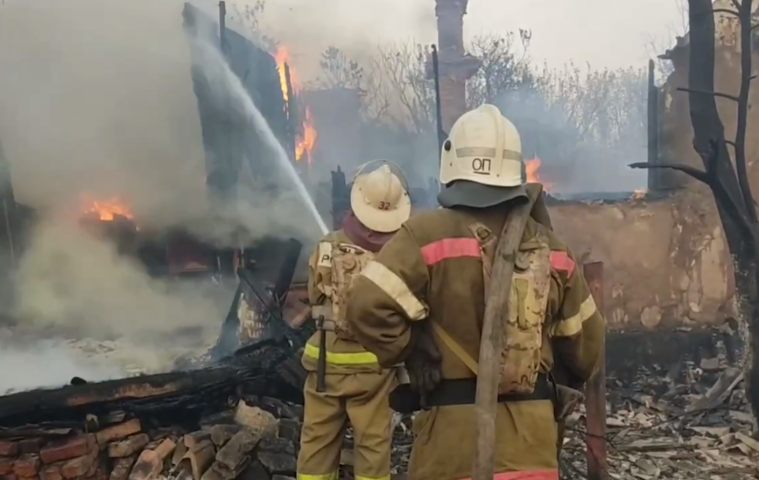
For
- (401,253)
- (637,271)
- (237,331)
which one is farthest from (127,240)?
(401,253)

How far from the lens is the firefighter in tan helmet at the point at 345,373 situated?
393 cm

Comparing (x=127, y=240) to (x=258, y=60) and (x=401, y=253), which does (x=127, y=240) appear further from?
(x=401, y=253)

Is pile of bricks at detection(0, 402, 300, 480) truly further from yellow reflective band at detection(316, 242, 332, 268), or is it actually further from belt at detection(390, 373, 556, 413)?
belt at detection(390, 373, 556, 413)

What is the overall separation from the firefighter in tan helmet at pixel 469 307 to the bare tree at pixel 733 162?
3.40 meters

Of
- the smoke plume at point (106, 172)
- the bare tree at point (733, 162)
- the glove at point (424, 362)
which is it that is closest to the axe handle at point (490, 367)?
the glove at point (424, 362)

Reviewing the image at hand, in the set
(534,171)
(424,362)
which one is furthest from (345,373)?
(534,171)

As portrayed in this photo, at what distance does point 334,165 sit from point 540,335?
23.2 ft

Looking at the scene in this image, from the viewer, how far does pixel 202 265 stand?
321 inches

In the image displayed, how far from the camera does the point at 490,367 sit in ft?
6.91

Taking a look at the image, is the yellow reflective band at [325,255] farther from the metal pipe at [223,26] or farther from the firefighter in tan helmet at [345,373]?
the metal pipe at [223,26]

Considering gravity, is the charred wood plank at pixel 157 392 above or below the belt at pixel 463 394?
below

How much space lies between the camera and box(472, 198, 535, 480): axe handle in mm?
2098

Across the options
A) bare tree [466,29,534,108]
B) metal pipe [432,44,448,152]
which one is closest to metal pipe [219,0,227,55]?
metal pipe [432,44,448,152]

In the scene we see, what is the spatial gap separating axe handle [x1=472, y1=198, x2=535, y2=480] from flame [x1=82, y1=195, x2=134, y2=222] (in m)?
6.77
